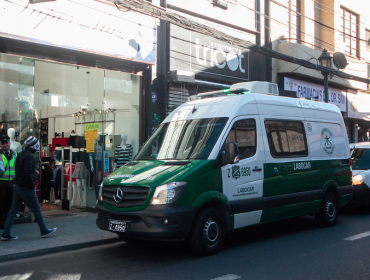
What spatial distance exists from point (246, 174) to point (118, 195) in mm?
2142

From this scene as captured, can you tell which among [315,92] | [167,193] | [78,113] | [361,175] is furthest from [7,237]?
[315,92]

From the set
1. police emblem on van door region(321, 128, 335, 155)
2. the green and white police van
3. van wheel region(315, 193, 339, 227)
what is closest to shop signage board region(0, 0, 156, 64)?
the green and white police van

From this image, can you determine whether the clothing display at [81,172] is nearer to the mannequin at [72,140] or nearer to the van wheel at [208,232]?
the mannequin at [72,140]

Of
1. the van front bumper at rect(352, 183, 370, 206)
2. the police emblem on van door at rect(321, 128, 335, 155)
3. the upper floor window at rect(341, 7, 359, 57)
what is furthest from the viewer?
the upper floor window at rect(341, 7, 359, 57)

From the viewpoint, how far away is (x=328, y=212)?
340 inches

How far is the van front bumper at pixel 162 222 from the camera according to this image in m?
5.86

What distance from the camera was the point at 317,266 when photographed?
557 centimetres

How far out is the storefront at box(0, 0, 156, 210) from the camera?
959cm

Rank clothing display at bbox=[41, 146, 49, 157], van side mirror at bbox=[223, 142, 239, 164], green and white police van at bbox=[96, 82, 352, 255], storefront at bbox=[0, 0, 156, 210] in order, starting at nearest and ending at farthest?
green and white police van at bbox=[96, 82, 352, 255] → van side mirror at bbox=[223, 142, 239, 164] → storefront at bbox=[0, 0, 156, 210] → clothing display at bbox=[41, 146, 49, 157]

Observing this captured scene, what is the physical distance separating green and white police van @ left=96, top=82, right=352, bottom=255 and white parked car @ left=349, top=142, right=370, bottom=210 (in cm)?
126

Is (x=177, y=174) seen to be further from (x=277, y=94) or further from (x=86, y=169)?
(x=86, y=169)

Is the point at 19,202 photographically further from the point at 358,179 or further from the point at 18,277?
the point at 358,179

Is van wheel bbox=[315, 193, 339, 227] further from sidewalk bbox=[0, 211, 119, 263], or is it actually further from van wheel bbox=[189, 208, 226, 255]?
sidewalk bbox=[0, 211, 119, 263]

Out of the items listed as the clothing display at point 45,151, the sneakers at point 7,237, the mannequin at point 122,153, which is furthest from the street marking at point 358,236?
the clothing display at point 45,151
